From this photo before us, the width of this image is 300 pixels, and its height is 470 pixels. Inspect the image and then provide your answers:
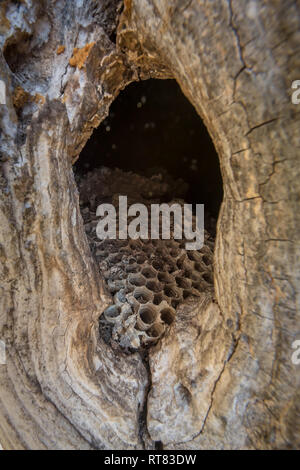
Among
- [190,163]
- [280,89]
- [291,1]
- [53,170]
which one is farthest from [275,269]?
[190,163]

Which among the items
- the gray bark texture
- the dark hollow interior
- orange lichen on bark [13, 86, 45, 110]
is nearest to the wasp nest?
the gray bark texture

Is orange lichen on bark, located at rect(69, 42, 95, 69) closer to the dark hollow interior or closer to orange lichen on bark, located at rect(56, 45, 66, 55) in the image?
orange lichen on bark, located at rect(56, 45, 66, 55)

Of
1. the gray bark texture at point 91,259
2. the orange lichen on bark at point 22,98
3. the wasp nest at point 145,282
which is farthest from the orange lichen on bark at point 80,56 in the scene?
the wasp nest at point 145,282

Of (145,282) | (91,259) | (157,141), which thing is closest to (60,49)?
(91,259)

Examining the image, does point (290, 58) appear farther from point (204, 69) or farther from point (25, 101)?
point (25, 101)

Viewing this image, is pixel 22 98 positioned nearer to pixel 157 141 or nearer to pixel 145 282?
pixel 145 282

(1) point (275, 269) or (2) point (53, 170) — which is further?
(2) point (53, 170)
